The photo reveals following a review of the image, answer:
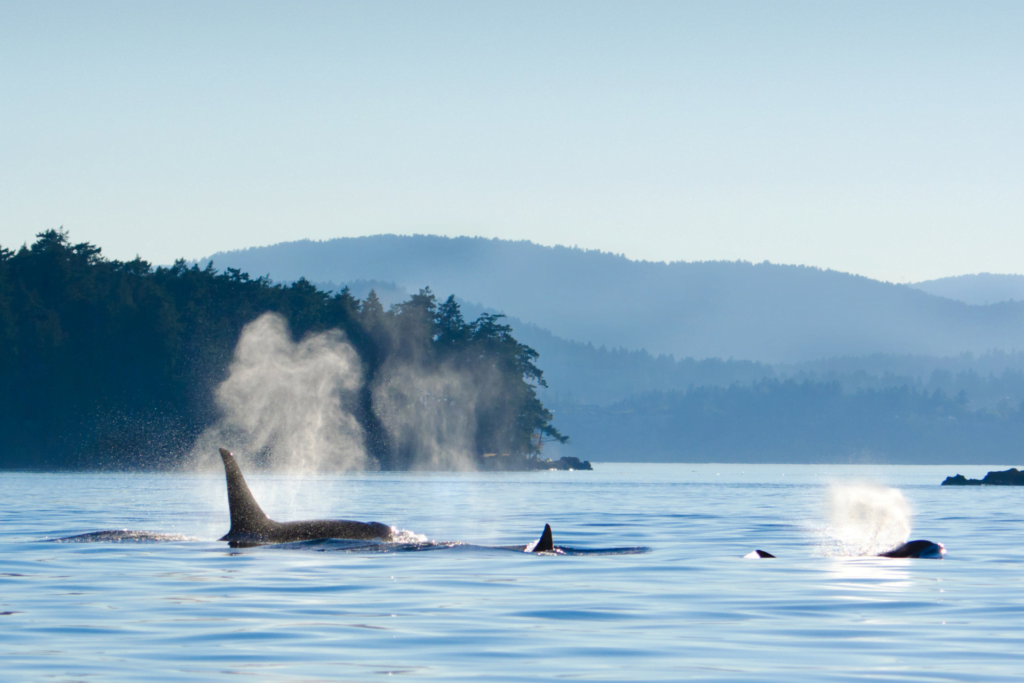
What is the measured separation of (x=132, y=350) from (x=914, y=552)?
417 ft

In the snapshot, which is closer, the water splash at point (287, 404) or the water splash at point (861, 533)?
the water splash at point (861, 533)

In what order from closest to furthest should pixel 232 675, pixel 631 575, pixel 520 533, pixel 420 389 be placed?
1. pixel 232 675
2. pixel 631 575
3. pixel 520 533
4. pixel 420 389

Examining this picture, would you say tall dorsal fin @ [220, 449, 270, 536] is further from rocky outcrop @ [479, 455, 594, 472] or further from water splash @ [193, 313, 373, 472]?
rocky outcrop @ [479, 455, 594, 472]

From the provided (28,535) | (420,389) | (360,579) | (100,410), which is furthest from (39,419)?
(360,579)

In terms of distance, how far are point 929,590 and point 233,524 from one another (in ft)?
42.7

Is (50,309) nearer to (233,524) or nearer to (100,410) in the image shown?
(100,410)

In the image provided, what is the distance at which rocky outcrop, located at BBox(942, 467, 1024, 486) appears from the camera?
331 feet

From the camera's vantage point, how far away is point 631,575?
21.5 m

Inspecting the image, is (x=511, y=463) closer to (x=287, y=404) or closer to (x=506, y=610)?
(x=287, y=404)

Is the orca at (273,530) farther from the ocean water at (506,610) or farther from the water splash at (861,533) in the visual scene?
the water splash at (861,533)

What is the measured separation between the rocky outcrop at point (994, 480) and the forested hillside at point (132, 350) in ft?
230

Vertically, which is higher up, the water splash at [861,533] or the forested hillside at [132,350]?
the forested hillside at [132,350]

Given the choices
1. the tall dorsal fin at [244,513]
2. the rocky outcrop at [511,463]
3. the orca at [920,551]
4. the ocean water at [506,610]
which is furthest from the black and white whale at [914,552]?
the rocky outcrop at [511,463]

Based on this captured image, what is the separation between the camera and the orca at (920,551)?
25.2 m
